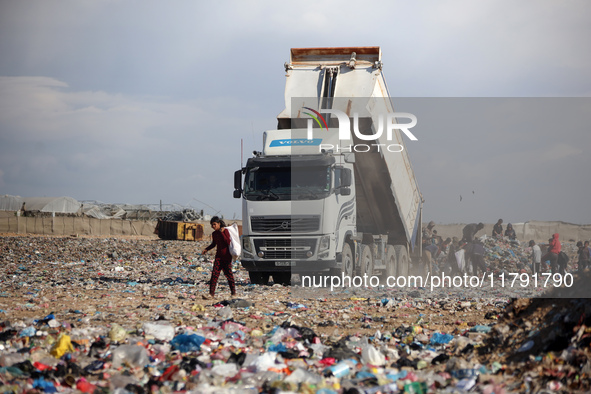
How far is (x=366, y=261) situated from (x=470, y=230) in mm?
3924

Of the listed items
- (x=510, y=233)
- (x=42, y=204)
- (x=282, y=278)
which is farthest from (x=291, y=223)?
(x=42, y=204)

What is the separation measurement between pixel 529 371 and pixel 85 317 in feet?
16.7

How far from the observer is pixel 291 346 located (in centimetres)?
532

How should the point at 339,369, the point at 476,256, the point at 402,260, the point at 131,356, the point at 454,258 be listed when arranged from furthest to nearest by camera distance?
the point at 454,258 → the point at 402,260 → the point at 476,256 → the point at 131,356 → the point at 339,369

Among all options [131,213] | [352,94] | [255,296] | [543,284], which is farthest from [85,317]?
[131,213]

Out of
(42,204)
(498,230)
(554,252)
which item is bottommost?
(554,252)

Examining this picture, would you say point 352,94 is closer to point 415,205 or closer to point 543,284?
point 415,205

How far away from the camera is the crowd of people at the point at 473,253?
13.2 meters

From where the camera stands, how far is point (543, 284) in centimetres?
1332

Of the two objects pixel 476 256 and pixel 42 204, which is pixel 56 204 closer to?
pixel 42 204

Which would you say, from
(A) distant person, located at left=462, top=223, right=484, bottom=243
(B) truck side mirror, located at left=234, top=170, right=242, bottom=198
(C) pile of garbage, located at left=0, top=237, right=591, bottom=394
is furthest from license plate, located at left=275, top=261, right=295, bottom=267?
(A) distant person, located at left=462, top=223, right=484, bottom=243

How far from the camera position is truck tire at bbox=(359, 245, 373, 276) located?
12.0 m

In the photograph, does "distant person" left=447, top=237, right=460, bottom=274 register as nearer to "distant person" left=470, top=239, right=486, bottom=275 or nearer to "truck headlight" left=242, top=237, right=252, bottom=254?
"distant person" left=470, top=239, right=486, bottom=275

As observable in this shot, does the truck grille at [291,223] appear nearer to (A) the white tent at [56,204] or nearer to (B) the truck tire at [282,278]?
(B) the truck tire at [282,278]
